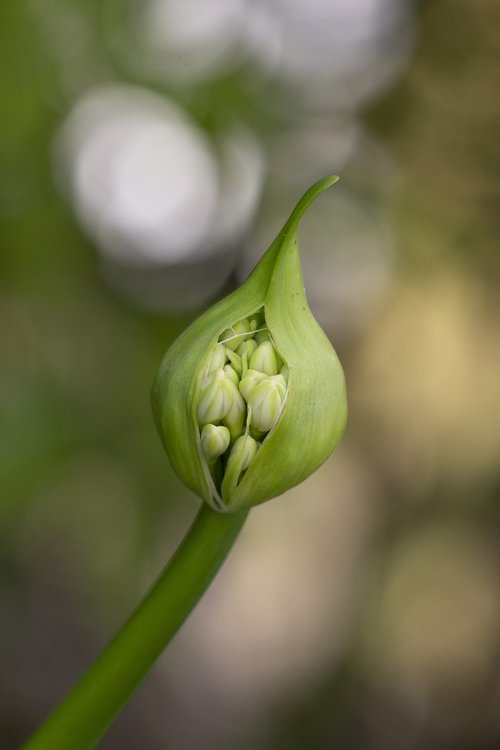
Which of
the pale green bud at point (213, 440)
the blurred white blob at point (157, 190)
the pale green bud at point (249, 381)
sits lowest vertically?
the pale green bud at point (213, 440)

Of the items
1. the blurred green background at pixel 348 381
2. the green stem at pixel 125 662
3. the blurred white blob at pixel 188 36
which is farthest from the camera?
the blurred green background at pixel 348 381

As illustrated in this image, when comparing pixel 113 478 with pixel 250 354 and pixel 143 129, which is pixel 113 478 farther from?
pixel 250 354

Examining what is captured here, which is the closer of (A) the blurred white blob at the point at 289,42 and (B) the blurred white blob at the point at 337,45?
(A) the blurred white blob at the point at 289,42

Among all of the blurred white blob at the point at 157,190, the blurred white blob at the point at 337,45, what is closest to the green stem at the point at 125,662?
the blurred white blob at the point at 157,190

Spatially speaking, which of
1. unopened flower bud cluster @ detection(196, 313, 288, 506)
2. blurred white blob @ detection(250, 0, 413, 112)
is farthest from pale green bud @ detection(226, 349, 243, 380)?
blurred white blob @ detection(250, 0, 413, 112)

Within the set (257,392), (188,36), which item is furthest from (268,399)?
(188,36)

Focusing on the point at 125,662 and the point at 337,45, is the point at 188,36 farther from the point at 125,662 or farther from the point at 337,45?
the point at 125,662

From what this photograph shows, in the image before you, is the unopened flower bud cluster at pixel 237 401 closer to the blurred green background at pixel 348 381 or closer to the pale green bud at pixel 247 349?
the pale green bud at pixel 247 349
